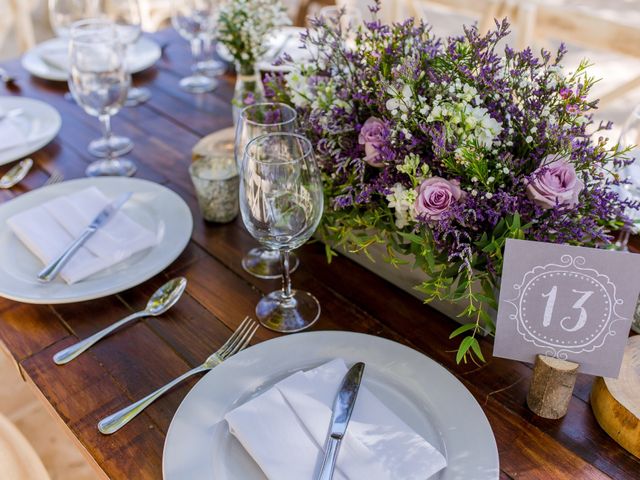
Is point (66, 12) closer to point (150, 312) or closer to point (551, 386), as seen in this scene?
point (150, 312)

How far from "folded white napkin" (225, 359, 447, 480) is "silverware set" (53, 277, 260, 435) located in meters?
0.13

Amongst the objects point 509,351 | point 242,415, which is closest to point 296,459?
point 242,415

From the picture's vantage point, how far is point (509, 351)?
0.79m

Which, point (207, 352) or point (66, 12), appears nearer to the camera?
point (207, 352)

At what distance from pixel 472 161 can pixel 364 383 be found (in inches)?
12.1

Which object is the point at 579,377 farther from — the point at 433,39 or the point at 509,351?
the point at 433,39

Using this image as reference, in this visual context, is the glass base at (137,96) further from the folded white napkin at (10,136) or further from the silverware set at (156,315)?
the silverware set at (156,315)

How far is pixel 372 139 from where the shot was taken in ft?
2.97

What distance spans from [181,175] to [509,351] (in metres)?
0.80

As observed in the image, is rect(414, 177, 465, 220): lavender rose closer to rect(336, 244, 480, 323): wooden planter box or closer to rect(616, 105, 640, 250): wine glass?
rect(336, 244, 480, 323): wooden planter box

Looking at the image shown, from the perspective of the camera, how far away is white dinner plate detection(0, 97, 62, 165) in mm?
1382

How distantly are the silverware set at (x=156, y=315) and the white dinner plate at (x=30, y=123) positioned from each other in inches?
23.4

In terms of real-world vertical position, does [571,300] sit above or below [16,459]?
above

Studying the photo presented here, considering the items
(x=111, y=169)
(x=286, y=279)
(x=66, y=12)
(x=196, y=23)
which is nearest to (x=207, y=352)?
(x=286, y=279)
